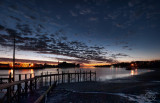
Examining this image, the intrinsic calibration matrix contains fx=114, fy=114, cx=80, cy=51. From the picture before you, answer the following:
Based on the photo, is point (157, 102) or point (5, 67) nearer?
point (157, 102)

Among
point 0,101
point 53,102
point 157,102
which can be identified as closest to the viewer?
point 0,101

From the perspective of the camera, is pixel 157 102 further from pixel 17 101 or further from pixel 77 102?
pixel 17 101

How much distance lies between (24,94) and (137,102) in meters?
16.0

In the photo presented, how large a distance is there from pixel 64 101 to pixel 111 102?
569 cm

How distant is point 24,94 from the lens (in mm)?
17844

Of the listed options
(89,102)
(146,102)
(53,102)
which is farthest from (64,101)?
(146,102)

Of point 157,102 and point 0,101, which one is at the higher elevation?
point 0,101

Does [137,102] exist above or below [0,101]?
below

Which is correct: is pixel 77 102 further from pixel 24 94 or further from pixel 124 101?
pixel 24 94

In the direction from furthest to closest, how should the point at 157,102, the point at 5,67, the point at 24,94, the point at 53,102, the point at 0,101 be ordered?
the point at 5,67
the point at 24,94
the point at 53,102
the point at 157,102
the point at 0,101

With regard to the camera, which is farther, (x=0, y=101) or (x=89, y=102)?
(x=89, y=102)

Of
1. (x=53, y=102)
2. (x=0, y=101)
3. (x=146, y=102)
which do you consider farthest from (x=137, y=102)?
(x=0, y=101)

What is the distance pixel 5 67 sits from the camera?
19900 centimetres

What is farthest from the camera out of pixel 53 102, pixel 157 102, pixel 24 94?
pixel 24 94
